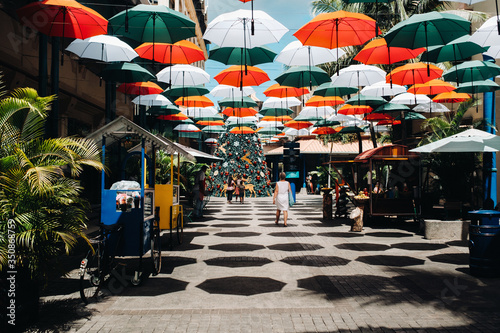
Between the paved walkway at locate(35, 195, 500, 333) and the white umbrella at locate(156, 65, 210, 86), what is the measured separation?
694 centimetres

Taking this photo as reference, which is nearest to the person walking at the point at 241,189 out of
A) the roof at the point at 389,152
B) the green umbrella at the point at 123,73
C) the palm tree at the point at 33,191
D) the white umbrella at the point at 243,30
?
the roof at the point at 389,152

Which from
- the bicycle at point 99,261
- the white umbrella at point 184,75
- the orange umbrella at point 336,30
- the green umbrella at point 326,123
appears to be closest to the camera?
the bicycle at point 99,261

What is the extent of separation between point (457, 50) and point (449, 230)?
5.22m

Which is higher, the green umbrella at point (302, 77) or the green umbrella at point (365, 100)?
the green umbrella at point (302, 77)

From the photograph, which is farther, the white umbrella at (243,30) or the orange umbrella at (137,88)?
the orange umbrella at (137,88)

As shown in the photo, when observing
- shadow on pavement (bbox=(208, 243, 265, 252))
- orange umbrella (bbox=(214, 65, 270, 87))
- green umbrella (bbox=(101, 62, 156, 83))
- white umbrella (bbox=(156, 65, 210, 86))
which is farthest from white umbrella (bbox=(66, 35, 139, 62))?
shadow on pavement (bbox=(208, 243, 265, 252))

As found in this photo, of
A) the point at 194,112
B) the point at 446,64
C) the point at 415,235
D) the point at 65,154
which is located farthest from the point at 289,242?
the point at 446,64

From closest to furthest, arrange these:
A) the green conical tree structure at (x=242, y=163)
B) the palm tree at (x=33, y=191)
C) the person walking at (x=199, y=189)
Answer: the palm tree at (x=33, y=191), the person walking at (x=199, y=189), the green conical tree structure at (x=242, y=163)

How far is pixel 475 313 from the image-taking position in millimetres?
5328

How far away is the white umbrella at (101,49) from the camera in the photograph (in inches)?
467

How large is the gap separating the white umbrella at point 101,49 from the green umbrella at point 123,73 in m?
1.35

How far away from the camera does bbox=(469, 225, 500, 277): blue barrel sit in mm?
7266

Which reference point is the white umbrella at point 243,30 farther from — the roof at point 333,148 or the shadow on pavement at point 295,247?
the roof at point 333,148

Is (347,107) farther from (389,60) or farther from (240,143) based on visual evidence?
(240,143)
